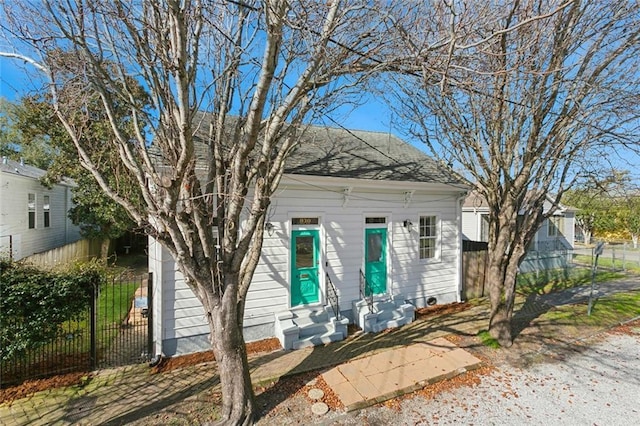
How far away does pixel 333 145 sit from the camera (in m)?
9.52

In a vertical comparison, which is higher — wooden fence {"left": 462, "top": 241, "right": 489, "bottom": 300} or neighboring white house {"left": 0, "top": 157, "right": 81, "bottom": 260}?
neighboring white house {"left": 0, "top": 157, "right": 81, "bottom": 260}

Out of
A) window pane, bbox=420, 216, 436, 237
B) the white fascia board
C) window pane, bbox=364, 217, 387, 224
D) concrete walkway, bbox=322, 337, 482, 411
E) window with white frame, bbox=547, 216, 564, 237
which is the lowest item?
concrete walkway, bbox=322, 337, 482, 411

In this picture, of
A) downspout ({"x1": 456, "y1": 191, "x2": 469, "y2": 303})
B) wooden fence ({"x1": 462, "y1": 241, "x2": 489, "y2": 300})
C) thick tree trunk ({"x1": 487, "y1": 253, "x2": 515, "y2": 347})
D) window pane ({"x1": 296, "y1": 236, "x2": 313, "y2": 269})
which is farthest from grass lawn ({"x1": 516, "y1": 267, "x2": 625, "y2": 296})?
window pane ({"x1": 296, "y1": 236, "x2": 313, "y2": 269})

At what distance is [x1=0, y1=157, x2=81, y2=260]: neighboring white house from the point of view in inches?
452

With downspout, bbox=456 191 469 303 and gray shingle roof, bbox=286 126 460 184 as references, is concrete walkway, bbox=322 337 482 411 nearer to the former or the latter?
downspout, bbox=456 191 469 303

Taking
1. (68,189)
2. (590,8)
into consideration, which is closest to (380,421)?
(590,8)

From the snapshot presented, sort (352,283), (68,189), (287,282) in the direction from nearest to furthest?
(287,282) < (352,283) < (68,189)

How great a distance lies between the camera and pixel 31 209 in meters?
13.5

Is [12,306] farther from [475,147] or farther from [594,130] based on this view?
[594,130]

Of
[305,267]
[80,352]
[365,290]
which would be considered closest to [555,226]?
[365,290]

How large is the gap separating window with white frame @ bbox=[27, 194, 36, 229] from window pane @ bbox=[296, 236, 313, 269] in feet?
45.5

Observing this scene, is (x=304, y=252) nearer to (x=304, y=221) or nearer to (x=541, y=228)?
(x=304, y=221)

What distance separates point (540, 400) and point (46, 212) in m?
20.3

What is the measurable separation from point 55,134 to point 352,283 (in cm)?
1341
